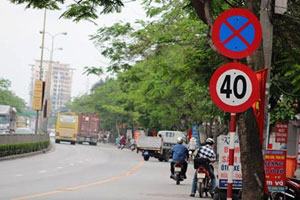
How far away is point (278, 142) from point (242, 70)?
641 inches

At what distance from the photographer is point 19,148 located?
40.9 m

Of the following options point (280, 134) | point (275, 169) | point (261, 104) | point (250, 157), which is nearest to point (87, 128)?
point (280, 134)

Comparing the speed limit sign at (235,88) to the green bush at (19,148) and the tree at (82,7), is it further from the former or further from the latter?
the green bush at (19,148)

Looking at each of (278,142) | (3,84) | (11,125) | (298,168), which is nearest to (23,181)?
(278,142)

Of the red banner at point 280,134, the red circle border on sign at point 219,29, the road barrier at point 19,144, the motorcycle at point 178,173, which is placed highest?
the red circle border on sign at point 219,29

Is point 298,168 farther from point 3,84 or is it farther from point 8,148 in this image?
point 3,84

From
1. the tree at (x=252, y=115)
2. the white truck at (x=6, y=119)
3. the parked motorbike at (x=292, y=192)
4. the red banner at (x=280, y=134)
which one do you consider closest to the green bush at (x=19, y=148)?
the white truck at (x=6, y=119)

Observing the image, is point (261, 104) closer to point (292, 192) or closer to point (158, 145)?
point (292, 192)

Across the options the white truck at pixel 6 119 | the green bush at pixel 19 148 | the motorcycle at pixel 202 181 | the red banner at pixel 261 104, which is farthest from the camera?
the white truck at pixel 6 119

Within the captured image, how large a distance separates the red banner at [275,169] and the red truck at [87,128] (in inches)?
2732

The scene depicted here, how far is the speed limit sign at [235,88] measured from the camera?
8734 millimetres

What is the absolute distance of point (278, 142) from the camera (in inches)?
968

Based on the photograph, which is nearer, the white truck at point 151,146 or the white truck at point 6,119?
the white truck at point 151,146

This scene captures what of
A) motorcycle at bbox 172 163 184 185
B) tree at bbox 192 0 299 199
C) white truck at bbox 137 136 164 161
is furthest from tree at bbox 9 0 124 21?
white truck at bbox 137 136 164 161
